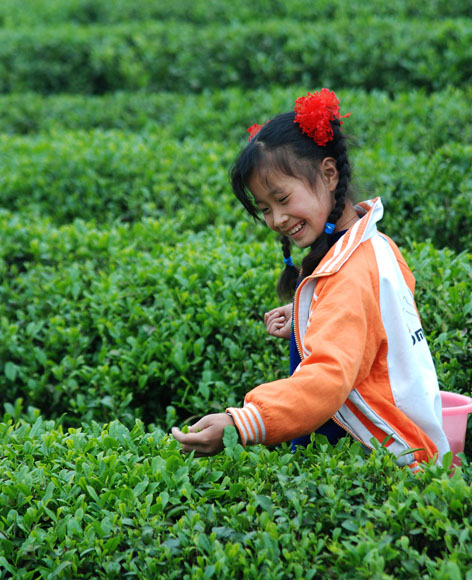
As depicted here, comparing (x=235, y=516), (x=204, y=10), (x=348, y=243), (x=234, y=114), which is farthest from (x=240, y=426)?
(x=204, y=10)

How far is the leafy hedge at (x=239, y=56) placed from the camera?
7.13 m

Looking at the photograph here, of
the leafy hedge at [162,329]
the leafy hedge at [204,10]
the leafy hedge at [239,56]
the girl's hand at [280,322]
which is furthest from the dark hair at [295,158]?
the leafy hedge at [204,10]

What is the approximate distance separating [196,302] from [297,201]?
133cm

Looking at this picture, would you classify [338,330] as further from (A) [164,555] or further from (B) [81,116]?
(B) [81,116]

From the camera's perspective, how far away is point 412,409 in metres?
2.14

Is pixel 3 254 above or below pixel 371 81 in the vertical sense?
below

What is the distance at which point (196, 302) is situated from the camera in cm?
344

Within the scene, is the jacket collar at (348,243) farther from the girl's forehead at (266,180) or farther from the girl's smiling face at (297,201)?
the girl's forehead at (266,180)

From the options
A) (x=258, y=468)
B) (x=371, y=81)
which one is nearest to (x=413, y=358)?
(x=258, y=468)

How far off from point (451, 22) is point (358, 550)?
681 centimetres

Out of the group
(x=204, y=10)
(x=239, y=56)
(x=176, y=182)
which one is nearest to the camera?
(x=176, y=182)

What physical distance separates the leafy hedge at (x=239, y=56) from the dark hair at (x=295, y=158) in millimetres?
5237

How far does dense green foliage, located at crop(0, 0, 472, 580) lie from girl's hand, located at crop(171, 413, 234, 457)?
0.18ft

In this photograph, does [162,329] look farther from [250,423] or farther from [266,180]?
[250,423]
